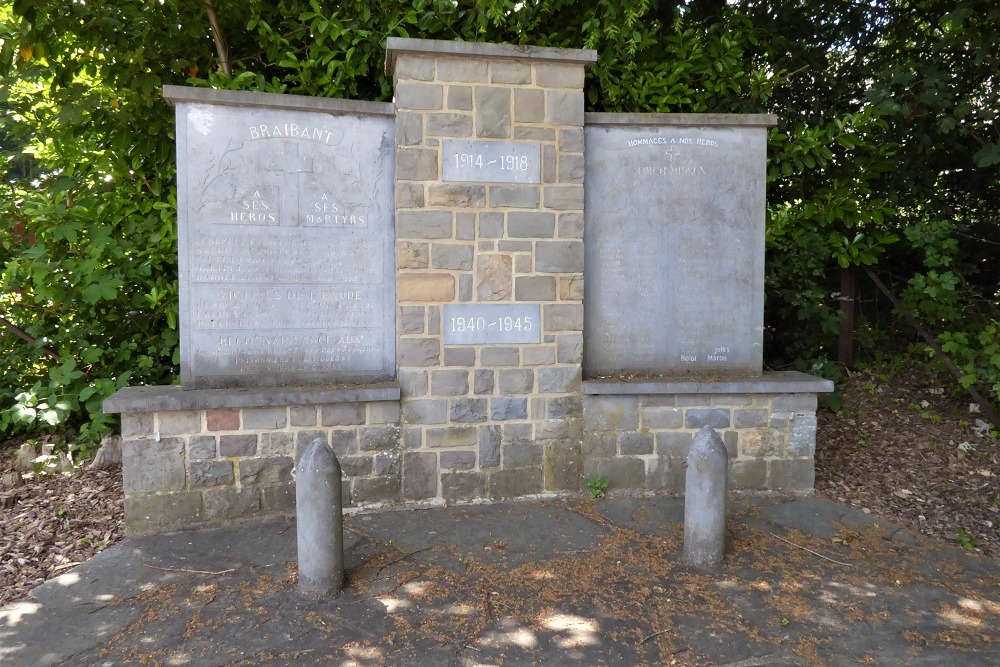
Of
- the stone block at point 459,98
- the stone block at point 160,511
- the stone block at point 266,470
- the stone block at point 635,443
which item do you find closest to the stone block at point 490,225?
the stone block at point 459,98

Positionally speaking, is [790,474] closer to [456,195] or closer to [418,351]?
[418,351]

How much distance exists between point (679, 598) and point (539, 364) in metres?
1.71

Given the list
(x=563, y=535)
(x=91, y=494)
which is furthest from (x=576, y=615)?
(x=91, y=494)

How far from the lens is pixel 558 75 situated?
4.27 meters

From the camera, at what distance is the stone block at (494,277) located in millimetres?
4238

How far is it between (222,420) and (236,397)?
0.18 metres

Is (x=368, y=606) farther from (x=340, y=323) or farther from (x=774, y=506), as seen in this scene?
(x=774, y=506)

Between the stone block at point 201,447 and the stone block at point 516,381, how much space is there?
1790mm

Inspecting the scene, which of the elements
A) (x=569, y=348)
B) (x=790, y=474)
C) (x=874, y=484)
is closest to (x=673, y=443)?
(x=790, y=474)

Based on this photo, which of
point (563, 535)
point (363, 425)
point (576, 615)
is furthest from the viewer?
point (363, 425)

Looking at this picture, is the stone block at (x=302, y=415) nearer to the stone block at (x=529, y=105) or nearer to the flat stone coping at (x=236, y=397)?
the flat stone coping at (x=236, y=397)

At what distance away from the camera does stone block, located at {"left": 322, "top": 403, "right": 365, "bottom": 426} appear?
4.08 metres

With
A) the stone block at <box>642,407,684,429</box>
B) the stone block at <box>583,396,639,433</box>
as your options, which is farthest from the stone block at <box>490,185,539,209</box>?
the stone block at <box>642,407,684,429</box>

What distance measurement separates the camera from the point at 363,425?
13.6 ft
